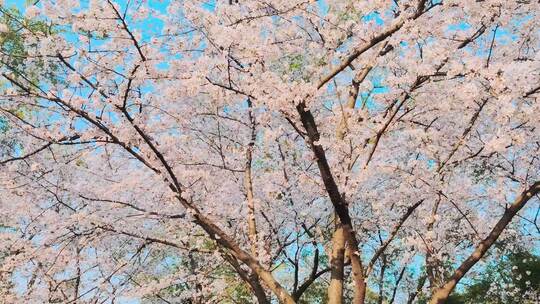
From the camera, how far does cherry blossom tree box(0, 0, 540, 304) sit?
6332 millimetres

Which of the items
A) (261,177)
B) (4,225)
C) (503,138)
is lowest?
(503,138)

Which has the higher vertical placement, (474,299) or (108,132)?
(474,299)

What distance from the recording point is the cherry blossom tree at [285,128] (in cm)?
633

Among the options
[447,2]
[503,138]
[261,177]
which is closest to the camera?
[503,138]

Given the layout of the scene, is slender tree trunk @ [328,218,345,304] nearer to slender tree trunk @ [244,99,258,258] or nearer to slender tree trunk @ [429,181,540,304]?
slender tree trunk @ [429,181,540,304]

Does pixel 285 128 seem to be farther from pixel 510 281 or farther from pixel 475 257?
pixel 510 281

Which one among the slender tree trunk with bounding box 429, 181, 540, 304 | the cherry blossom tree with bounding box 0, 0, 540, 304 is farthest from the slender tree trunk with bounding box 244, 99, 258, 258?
the slender tree trunk with bounding box 429, 181, 540, 304

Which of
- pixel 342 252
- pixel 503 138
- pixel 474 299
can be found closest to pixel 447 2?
pixel 503 138

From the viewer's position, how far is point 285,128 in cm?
1020

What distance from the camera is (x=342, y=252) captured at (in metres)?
7.31

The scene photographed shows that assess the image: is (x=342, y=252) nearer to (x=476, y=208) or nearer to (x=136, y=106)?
(x=136, y=106)

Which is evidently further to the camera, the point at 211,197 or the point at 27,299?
the point at 27,299

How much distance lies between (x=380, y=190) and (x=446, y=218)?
1.67m

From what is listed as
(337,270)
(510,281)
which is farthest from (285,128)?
(510,281)
